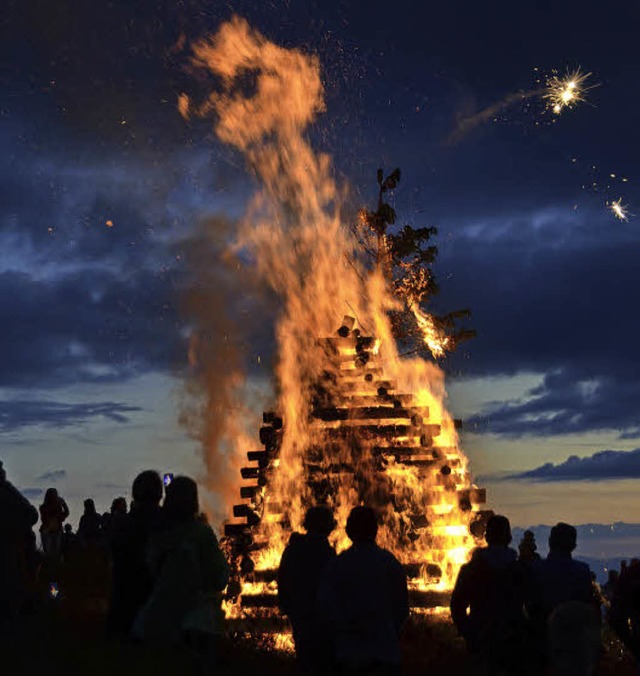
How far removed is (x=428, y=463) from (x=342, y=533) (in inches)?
88.2

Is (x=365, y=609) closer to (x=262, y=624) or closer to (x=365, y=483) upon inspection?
(x=262, y=624)

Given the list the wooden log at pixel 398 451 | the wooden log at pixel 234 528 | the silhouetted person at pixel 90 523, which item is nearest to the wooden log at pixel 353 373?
the wooden log at pixel 398 451

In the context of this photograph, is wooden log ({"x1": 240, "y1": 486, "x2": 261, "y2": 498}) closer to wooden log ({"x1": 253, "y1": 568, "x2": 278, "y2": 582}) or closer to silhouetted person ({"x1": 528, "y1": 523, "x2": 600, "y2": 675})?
wooden log ({"x1": 253, "y1": 568, "x2": 278, "y2": 582})

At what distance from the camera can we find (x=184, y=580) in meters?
10.6

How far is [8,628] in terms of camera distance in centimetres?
1229

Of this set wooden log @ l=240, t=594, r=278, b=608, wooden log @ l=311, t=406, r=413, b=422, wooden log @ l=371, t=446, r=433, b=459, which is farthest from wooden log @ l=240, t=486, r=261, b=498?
wooden log @ l=371, t=446, r=433, b=459

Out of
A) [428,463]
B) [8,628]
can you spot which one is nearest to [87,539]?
[428,463]

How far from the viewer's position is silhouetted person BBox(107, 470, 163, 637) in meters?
11.2

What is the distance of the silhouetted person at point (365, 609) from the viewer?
10.0m

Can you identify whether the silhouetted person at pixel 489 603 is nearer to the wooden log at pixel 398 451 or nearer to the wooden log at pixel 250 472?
the wooden log at pixel 398 451

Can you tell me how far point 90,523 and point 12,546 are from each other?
23139 mm

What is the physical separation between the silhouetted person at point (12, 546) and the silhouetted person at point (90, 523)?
2261cm

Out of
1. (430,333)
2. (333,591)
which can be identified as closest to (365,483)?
(333,591)

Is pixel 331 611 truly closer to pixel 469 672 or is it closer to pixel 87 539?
pixel 469 672
